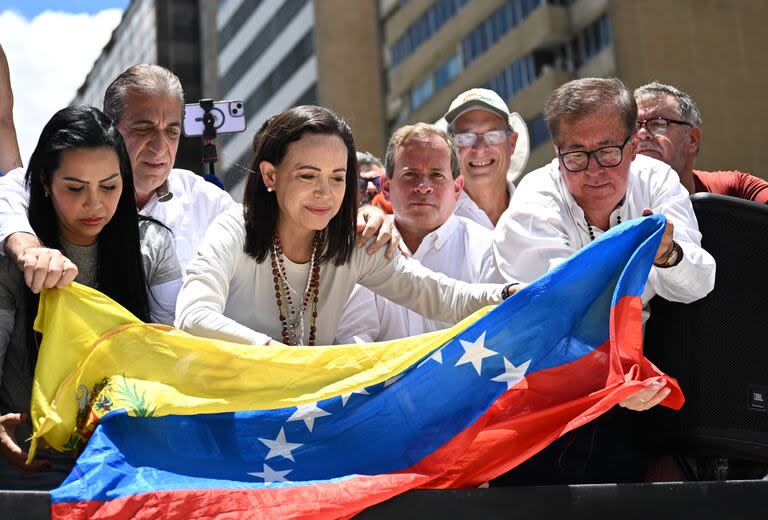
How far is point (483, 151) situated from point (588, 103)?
1.57m

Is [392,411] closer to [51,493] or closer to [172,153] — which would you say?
[51,493]

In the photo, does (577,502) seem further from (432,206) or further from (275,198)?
(432,206)

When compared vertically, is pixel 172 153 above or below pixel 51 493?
above

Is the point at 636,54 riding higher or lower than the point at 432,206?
higher

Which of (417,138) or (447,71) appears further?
(447,71)

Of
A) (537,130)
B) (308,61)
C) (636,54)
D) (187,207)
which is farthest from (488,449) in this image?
(308,61)

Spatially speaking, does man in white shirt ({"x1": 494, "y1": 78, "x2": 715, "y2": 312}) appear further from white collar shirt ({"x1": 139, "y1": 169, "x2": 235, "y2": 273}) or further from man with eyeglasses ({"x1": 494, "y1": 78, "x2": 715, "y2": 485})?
white collar shirt ({"x1": 139, "y1": 169, "x2": 235, "y2": 273})

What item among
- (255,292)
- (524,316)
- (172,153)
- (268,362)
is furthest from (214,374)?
(172,153)

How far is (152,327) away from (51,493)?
585 millimetres

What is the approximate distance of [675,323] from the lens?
337 cm

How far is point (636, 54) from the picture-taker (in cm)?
2980

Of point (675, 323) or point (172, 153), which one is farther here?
point (172, 153)

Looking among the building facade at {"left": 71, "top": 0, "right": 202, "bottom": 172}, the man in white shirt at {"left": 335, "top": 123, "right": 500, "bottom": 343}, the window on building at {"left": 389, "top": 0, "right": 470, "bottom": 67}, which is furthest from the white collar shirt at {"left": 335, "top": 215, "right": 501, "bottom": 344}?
the building facade at {"left": 71, "top": 0, "right": 202, "bottom": 172}

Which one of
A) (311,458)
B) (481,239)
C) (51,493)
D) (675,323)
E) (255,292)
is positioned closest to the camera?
(51,493)
